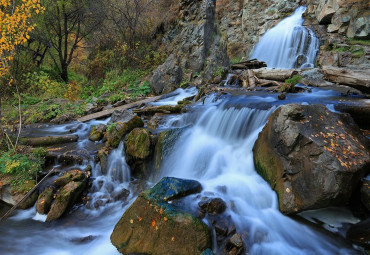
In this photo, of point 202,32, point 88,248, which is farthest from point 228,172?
point 202,32

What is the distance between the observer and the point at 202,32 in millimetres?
12609

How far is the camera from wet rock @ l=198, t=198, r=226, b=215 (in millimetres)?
3689

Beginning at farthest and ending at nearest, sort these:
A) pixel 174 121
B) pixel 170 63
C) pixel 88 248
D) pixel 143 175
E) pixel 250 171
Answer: pixel 170 63 < pixel 174 121 < pixel 143 175 < pixel 250 171 < pixel 88 248

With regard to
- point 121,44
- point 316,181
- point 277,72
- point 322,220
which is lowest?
point 322,220

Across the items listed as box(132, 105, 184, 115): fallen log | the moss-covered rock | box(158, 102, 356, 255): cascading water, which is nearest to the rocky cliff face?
box(132, 105, 184, 115): fallen log

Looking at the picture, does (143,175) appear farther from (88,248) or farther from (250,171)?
(250,171)

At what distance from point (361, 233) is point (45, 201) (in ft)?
18.0

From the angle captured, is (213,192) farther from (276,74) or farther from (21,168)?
(276,74)

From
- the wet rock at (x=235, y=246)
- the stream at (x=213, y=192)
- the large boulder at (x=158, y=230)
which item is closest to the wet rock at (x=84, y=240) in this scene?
the stream at (x=213, y=192)

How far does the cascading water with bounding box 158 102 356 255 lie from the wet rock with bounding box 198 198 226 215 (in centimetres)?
20

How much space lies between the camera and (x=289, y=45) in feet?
42.7


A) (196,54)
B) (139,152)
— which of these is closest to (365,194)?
(139,152)

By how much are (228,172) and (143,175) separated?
6.84 ft

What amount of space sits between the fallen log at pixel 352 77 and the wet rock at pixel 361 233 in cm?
451
